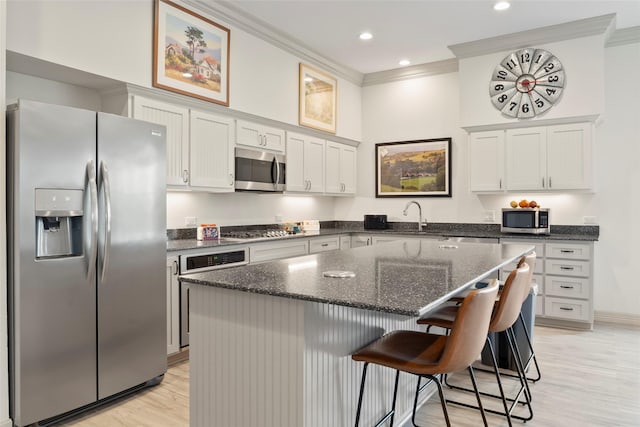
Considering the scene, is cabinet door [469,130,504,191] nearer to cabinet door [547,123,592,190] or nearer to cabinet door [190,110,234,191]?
cabinet door [547,123,592,190]

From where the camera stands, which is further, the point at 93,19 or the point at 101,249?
the point at 93,19

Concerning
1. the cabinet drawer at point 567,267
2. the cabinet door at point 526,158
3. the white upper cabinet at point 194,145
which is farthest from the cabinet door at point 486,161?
the white upper cabinet at point 194,145

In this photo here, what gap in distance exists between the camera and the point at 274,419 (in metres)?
1.65

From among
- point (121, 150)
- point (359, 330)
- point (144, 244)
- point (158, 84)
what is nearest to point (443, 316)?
point (359, 330)

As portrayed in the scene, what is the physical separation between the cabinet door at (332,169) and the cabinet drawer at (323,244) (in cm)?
68

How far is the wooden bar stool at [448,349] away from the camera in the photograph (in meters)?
1.56

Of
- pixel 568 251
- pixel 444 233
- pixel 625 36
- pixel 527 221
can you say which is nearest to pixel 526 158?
pixel 527 221

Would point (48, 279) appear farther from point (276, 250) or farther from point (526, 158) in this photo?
point (526, 158)

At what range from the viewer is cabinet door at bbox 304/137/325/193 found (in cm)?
510

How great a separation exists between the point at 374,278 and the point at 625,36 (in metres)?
4.47

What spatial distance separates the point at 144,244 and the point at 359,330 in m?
1.58

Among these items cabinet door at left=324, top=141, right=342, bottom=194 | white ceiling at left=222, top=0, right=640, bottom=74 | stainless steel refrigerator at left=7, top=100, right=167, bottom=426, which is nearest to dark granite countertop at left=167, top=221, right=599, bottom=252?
stainless steel refrigerator at left=7, top=100, right=167, bottom=426

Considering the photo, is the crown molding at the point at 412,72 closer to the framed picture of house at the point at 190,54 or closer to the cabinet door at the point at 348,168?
the cabinet door at the point at 348,168

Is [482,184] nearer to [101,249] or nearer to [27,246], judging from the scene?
[101,249]
